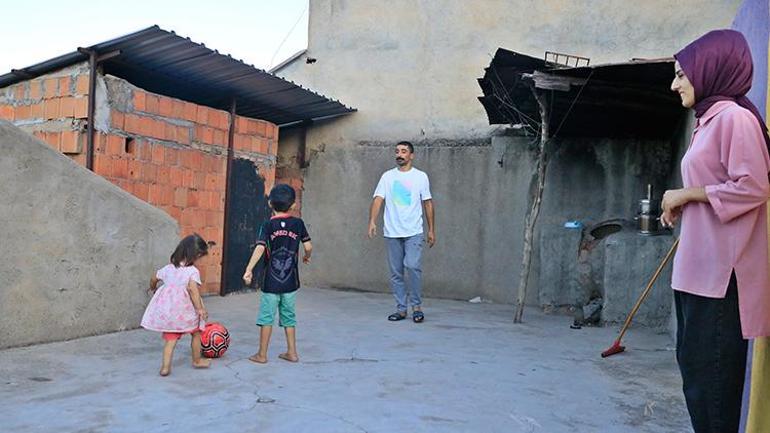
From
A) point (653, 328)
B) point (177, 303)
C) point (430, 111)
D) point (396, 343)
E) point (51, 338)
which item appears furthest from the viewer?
point (430, 111)

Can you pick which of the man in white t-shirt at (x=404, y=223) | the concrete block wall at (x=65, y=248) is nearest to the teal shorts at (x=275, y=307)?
the concrete block wall at (x=65, y=248)

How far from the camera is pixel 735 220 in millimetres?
2006

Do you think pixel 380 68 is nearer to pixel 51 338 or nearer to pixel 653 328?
pixel 653 328

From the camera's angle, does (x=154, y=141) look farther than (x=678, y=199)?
Yes

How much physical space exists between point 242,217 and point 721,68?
19.6 ft

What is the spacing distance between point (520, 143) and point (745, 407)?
5.53 meters

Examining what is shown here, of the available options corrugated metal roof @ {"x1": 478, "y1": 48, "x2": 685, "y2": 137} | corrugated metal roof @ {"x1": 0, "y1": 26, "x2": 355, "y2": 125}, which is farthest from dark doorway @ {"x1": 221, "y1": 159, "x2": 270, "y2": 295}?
corrugated metal roof @ {"x1": 478, "y1": 48, "x2": 685, "y2": 137}

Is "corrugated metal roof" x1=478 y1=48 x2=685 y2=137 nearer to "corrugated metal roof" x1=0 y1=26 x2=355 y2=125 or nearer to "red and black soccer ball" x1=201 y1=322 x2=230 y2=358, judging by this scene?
"corrugated metal roof" x1=0 y1=26 x2=355 y2=125

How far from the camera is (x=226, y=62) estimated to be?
6.17m

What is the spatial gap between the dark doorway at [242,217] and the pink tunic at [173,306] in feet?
10.2

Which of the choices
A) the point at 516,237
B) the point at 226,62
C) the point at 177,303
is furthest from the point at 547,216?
the point at 177,303

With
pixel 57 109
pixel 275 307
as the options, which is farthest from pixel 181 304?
pixel 57 109

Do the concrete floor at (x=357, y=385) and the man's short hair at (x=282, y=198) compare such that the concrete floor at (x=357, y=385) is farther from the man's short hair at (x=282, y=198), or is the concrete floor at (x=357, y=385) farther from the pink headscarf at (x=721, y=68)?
the pink headscarf at (x=721, y=68)

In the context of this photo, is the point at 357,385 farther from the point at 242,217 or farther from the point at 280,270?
the point at 242,217
